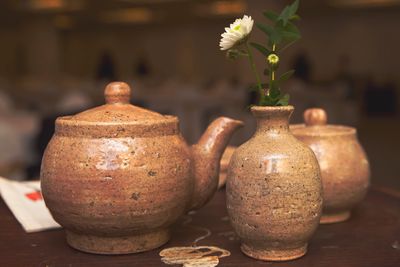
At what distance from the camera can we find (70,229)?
29.9 inches

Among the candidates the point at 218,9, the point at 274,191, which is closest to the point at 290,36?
the point at 274,191

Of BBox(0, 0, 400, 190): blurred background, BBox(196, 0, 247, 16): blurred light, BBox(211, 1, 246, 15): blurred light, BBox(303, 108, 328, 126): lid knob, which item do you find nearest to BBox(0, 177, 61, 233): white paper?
BBox(303, 108, 328, 126): lid knob

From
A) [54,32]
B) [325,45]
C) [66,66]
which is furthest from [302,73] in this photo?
[66,66]

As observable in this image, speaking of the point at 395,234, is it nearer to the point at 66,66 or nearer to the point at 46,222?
the point at 46,222

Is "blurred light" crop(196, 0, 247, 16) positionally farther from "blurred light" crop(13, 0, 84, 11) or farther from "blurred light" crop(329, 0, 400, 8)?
"blurred light" crop(13, 0, 84, 11)

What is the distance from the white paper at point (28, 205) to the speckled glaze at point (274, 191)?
34cm

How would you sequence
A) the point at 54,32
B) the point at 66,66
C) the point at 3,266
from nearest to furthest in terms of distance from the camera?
the point at 3,266, the point at 54,32, the point at 66,66

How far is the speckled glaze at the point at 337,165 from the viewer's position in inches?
35.3

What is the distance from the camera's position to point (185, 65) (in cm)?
1358

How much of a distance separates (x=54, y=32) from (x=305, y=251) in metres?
10.7

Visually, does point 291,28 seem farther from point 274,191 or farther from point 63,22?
point 63,22

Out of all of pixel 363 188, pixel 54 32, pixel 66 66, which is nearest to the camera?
pixel 363 188

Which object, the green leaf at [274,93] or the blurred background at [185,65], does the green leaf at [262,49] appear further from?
the blurred background at [185,65]

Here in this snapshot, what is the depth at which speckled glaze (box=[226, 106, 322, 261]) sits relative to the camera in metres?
0.69
